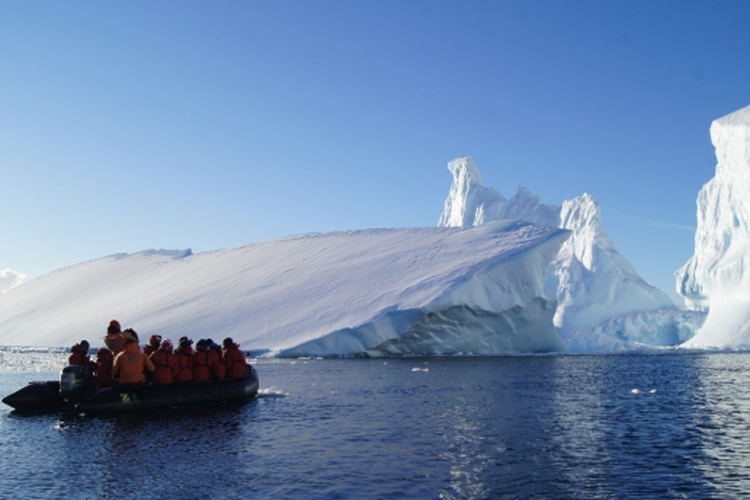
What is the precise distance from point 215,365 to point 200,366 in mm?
411

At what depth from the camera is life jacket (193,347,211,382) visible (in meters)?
14.0

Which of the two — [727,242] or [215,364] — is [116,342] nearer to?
[215,364]

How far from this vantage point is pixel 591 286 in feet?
178

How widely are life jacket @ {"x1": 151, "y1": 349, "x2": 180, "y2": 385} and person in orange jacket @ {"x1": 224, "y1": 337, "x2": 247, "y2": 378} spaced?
1.67m

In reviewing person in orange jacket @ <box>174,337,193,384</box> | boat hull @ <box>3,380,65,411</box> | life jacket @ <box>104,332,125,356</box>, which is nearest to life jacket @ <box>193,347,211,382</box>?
person in orange jacket @ <box>174,337,193,384</box>

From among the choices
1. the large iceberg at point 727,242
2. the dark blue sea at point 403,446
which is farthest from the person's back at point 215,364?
the large iceberg at point 727,242

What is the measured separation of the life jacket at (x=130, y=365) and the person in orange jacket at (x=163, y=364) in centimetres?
38

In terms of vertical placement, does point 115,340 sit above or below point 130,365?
above

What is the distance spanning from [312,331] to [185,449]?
709 inches

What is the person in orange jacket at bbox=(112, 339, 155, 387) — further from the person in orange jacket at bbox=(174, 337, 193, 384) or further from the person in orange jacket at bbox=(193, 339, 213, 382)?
the person in orange jacket at bbox=(193, 339, 213, 382)

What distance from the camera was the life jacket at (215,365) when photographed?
563 inches

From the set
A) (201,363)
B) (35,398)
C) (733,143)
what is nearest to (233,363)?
(201,363)

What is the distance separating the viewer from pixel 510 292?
1200 inches

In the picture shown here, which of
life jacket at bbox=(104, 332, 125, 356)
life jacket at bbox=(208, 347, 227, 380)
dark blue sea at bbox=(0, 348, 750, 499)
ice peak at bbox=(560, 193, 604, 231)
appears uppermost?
ice peak at bbox=(560, 193, 604, 231)
